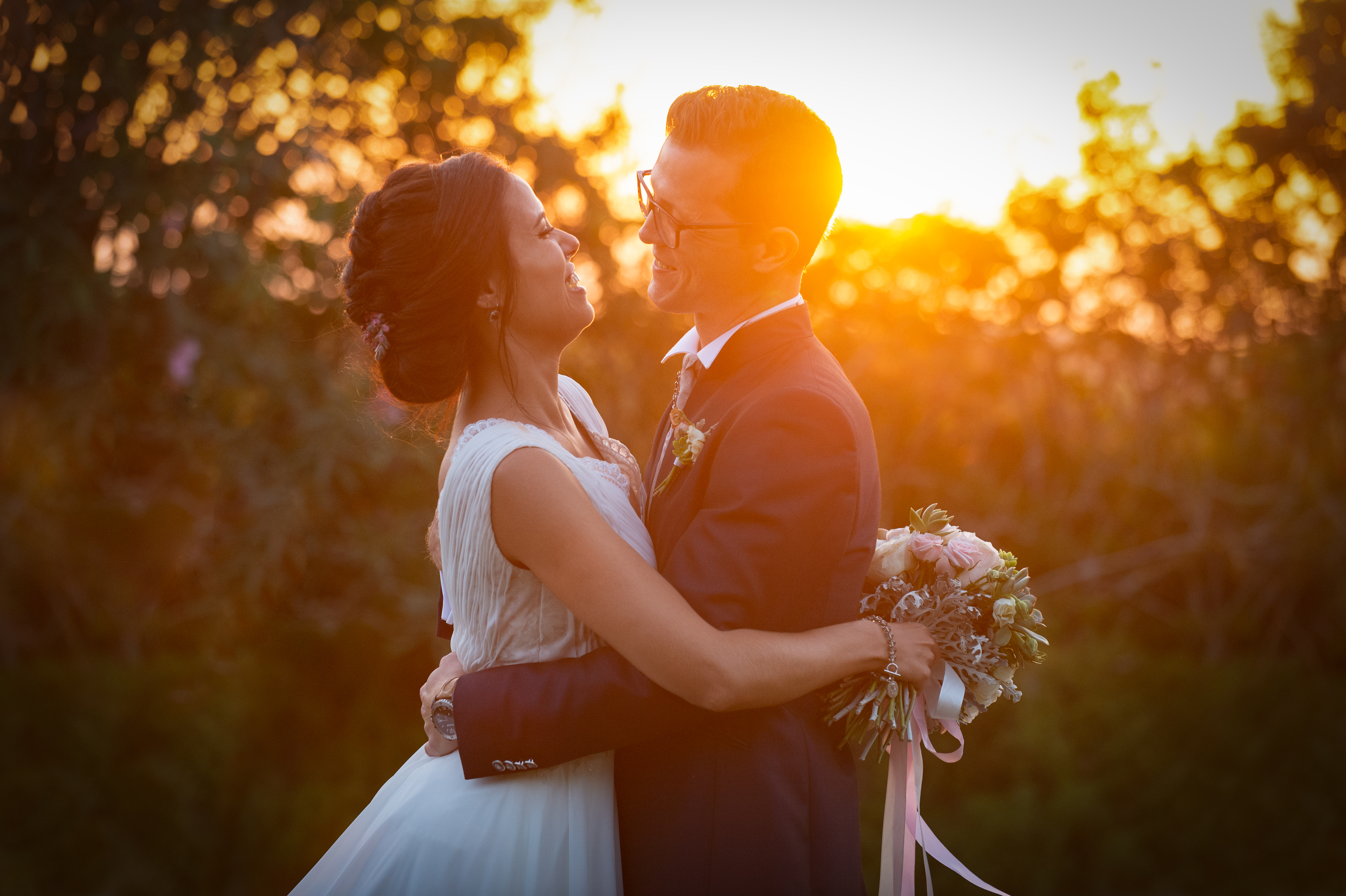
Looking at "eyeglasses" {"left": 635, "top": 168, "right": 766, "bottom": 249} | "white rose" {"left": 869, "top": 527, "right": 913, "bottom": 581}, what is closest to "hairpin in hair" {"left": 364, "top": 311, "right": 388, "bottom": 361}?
"eyeglasses" {"left": 635, "top": 168, "right": 766, "bottom": 249}

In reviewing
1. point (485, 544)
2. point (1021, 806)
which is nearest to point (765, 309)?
point (485, 544)

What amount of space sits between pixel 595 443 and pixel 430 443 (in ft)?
8.90

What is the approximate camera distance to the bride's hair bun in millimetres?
2174

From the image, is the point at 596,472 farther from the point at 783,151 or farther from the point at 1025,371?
the point at 1025,371

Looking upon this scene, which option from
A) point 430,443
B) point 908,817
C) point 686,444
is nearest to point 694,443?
point 686,444

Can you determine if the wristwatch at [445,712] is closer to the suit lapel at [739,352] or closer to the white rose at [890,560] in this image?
the suit lapel at [739,352]

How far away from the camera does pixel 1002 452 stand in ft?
21.0

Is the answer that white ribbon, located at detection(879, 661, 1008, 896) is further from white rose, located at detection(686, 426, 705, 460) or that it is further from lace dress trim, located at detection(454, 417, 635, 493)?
A: lace dress trim, located at detection(454, 417, 635, 493)

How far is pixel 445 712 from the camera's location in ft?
6.99

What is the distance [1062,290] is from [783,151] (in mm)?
4583

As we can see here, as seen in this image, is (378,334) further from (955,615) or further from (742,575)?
(955,615)

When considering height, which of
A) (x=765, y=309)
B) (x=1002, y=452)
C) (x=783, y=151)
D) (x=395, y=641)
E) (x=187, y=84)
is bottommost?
(x=395, y=641)

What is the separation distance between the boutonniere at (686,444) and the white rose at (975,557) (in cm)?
65

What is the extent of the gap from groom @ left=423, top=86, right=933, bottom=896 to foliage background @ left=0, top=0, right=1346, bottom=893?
2.65 meters
